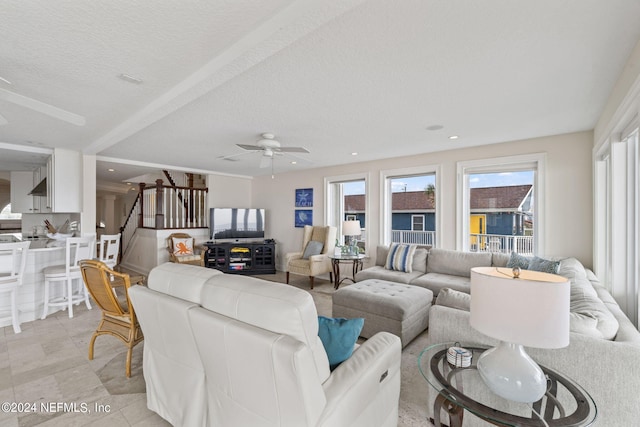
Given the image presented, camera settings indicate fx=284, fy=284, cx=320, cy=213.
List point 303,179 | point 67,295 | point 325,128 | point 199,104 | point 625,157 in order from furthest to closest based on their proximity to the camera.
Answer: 1. point 303,179
2. point 67,295
3. point 325,128
4. point 199,104
5. point 625,157

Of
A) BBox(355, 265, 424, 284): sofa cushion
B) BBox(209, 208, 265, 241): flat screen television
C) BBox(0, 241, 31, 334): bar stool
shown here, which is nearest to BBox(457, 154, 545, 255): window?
BBox(355, 265, 424, 284): sofa cushion

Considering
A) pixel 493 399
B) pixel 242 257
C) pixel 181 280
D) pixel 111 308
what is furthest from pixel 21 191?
pixel 493 399

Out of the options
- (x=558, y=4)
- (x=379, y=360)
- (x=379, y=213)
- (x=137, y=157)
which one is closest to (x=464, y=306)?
(x=379, y=360)

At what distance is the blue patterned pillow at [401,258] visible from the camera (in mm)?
4242

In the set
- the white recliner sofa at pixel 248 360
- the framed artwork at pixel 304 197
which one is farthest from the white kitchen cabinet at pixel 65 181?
the framed artwork at pixel 304 197

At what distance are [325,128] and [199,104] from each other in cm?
140

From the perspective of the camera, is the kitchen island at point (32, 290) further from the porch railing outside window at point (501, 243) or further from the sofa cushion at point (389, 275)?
the porch railing outside window at point (501, 243)

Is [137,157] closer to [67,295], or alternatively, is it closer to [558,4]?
[67,295]

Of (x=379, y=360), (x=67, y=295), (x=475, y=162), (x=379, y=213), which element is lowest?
(x=67, y=295)

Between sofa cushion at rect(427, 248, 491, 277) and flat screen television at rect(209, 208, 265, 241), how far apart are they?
4.11 metres

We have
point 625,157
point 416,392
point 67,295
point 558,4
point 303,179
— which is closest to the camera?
point 558,4

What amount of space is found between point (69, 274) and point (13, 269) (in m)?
0.56

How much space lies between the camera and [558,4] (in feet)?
4.55

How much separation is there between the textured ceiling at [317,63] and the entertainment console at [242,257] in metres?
3.21
